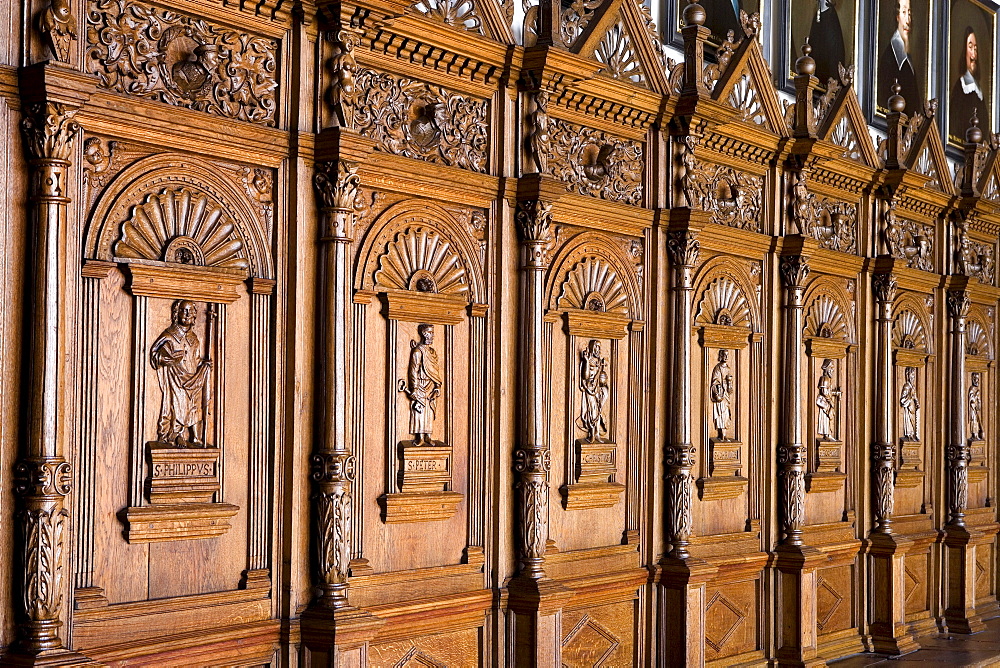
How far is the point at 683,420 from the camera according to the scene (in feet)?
25.7

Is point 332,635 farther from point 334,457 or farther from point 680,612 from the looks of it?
point 680,612

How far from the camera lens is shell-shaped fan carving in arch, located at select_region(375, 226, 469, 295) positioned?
6.01 meters

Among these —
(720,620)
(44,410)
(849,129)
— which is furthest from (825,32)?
(44,410)

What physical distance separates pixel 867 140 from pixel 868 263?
1062mm

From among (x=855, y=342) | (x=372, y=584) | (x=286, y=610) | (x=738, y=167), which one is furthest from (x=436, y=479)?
(x=855, y=342)

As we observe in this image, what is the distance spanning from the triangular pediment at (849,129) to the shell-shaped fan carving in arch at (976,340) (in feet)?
8.51

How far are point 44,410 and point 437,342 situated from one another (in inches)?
90.1

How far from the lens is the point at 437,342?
20.6ft

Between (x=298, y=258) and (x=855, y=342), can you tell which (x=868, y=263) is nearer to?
(x=855, y=342)

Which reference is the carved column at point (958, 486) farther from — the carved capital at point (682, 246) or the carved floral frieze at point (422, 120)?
the carved floral frieze at point (422, 120)

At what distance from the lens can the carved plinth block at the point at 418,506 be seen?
593cm

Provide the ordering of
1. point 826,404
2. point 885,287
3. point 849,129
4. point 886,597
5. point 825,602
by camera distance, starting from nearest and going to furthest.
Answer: point 825,602
point 826,404
point 849,129
point 886,597
point 885,287

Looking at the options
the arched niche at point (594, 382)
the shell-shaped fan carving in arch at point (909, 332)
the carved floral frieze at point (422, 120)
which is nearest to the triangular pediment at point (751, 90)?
the arched niche at point (594, 382)

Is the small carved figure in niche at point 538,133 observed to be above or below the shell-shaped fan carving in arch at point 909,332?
above
